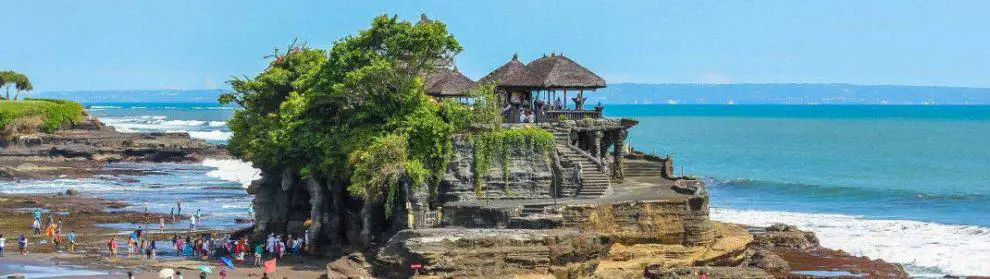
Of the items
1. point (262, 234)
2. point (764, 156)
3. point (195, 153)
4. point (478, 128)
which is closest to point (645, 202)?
point (478, 128)

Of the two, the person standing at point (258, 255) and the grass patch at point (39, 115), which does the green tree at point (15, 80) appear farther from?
the person standing at point (258, 255)

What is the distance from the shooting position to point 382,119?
125 feet

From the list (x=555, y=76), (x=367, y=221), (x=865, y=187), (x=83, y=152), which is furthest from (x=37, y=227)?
(x=865, y=187)

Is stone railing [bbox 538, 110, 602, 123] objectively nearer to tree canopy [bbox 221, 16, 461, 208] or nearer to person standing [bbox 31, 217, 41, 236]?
tree canopy [bbox 221, 16, 461, 208]

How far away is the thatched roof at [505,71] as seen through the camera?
41469 millimetres

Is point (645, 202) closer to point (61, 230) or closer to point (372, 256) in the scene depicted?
point (372, 256)

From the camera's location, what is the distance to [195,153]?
9319 centimetres

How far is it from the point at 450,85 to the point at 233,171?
1684 inches

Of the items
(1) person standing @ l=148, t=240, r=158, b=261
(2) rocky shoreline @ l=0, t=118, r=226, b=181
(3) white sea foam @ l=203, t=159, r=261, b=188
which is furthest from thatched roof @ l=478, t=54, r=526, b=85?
(2) rocky shoreline @ l=0, t=118, r=226, b=181

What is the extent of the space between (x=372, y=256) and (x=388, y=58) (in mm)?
6712

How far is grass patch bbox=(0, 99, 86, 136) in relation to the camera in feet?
316

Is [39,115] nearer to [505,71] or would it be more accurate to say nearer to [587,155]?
[505,71]

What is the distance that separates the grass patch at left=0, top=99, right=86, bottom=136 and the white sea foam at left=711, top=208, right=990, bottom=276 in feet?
190

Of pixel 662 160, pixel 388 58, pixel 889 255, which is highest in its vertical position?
pixel 388 58
